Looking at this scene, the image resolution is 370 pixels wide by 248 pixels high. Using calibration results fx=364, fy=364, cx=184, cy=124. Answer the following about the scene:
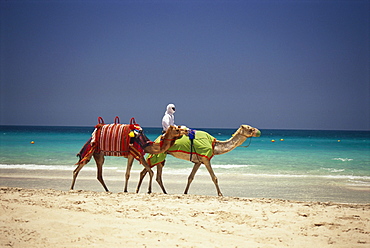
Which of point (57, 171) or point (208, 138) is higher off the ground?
point (208, 138)

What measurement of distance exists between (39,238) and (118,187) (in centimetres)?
638

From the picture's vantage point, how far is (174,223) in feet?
20.2

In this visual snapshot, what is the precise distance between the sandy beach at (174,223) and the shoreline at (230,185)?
252 centimetres

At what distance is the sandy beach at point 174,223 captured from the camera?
530cm

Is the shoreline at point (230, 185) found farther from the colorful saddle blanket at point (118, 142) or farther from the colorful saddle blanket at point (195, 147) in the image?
the colorful saddle blanket at point (118, 142)

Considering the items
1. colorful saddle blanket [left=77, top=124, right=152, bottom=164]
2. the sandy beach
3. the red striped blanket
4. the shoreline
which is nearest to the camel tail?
colorful saddle blanket [left=77, top=124, right=152, bottom=164]

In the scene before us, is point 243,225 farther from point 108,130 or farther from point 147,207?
point 108,130

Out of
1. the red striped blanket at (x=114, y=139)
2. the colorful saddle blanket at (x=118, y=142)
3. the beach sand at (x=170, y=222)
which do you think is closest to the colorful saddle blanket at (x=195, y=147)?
the colorful saddle blanket at (x=118, y=142)

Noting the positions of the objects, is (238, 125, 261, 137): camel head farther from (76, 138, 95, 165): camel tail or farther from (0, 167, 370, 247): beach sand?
(76, 138, 95, 165): camel tail

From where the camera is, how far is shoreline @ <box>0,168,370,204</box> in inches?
414

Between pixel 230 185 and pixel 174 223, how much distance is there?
21.0 feet

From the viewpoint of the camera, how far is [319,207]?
761 cm

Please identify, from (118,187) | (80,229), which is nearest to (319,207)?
(80,229)

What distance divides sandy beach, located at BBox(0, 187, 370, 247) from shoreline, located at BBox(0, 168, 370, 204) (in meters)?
2.52
